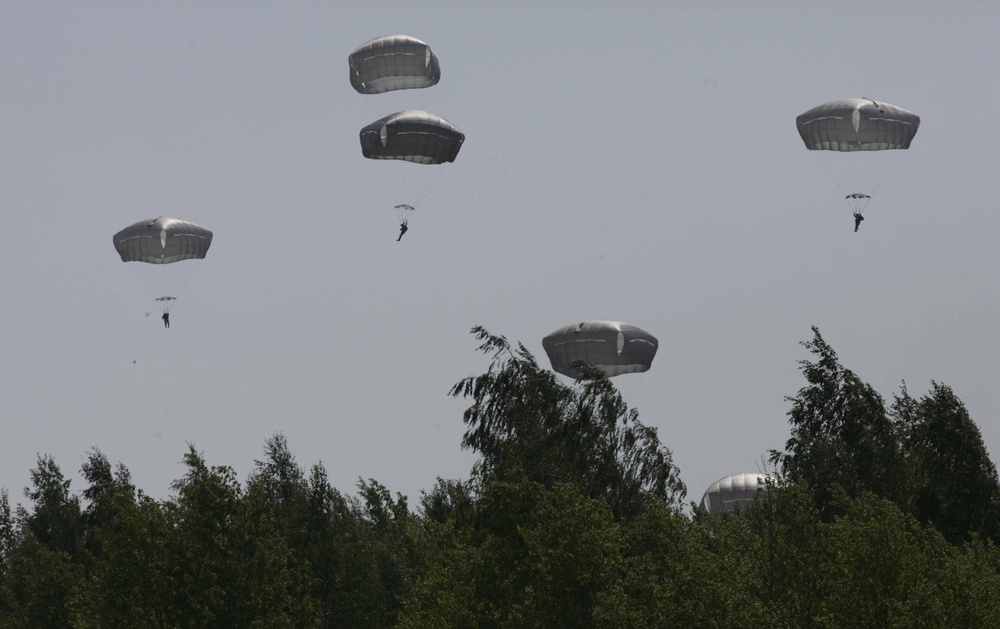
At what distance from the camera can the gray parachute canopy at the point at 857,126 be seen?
76.9 metres

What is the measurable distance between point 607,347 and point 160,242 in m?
22.5

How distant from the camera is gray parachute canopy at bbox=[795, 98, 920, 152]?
76.9 metres

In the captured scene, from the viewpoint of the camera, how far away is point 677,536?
143 feet

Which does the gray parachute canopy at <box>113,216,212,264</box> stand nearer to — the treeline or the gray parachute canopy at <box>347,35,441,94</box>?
the gray parachute canopy at <box>347,35,441,94</box>

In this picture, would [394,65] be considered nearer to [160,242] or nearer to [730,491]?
[160,242]

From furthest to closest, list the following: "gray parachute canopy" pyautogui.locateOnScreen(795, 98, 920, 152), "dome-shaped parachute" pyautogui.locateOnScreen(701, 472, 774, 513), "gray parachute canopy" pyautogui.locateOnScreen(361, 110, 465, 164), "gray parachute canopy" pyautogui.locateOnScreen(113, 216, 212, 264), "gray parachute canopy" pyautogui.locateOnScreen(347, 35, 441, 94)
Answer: "dome-shaped parachute" pyautogui.locateOnScreen(701, 472, 774, 513), "gray parachute canopy" pyautogui.locateOnScreen(113, 216, 212, 264), "gray parachute canopy" pyautogui.locateOnScreen(347, 35, 441, 94), "gray parachute canopy" pyautogui.locateOnScreen(795, 98, 920, 152), "gray parachute canopy" pyautogui.locateOnScreen(361, 110, 465, 164)

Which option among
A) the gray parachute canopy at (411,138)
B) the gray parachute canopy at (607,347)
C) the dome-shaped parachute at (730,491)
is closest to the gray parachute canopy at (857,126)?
the gray parachute canopy at (607,347)

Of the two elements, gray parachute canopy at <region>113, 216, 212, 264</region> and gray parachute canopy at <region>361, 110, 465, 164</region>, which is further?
gray parachute canopy at <region>113, 216, 212, 264</region>

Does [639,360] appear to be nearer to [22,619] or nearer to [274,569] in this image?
[22,619]

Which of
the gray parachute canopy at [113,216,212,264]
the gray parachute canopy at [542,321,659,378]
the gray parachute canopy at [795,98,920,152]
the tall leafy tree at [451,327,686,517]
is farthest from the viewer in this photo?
the gray parachute canopy at [113,216,212,264]

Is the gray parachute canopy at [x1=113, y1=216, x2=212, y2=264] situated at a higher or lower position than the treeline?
higher

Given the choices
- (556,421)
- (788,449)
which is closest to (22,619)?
(556,421)

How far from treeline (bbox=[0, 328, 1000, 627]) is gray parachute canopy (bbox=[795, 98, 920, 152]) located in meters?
15.8

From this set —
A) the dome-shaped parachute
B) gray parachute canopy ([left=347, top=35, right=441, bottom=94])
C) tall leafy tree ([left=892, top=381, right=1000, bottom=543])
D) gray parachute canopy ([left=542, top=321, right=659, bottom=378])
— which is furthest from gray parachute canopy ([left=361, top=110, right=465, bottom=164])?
the dome-shaped parachute
